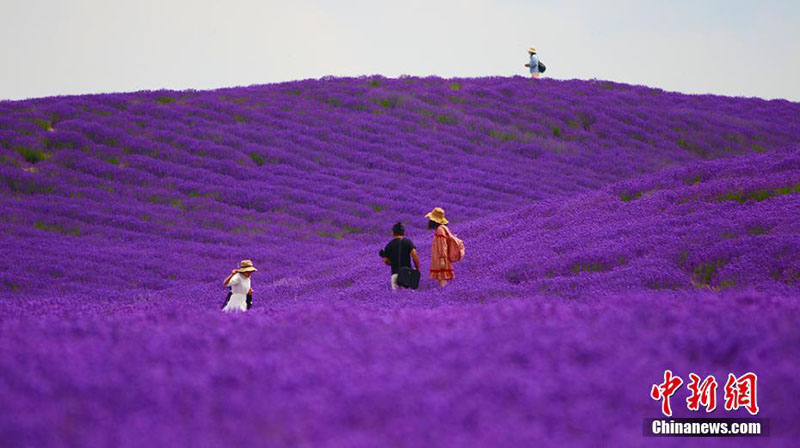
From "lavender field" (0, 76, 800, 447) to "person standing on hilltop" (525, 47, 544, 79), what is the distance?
1181 mm

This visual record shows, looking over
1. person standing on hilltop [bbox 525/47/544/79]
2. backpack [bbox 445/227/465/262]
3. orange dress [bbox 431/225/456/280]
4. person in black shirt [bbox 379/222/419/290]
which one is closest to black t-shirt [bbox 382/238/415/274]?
person in black shirt [bbox 379/222/419/290]

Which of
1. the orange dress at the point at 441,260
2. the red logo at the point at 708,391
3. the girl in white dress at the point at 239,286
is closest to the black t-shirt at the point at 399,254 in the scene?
the orange dress at the point at 441,260

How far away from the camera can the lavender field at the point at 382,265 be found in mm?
3557

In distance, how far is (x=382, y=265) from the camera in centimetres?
1952

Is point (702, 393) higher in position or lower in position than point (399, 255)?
higher

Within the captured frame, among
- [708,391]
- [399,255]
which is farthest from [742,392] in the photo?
[399,255]

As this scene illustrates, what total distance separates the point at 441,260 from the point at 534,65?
1378 inches

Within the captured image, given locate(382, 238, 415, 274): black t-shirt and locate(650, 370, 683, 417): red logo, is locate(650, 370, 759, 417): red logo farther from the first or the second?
locate(382, 238, 415, 274): black t-shirt

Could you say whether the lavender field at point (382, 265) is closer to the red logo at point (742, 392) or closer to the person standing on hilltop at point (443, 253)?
the red logo at point (742, 392)

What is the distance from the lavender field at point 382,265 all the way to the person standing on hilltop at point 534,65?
1181 millimetres

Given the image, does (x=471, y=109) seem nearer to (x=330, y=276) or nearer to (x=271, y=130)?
(x=271, y=130)

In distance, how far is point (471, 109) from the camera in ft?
139

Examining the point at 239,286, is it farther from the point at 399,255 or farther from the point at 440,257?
the point at 440,257

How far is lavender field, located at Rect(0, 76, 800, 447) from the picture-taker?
3557 millimetres
